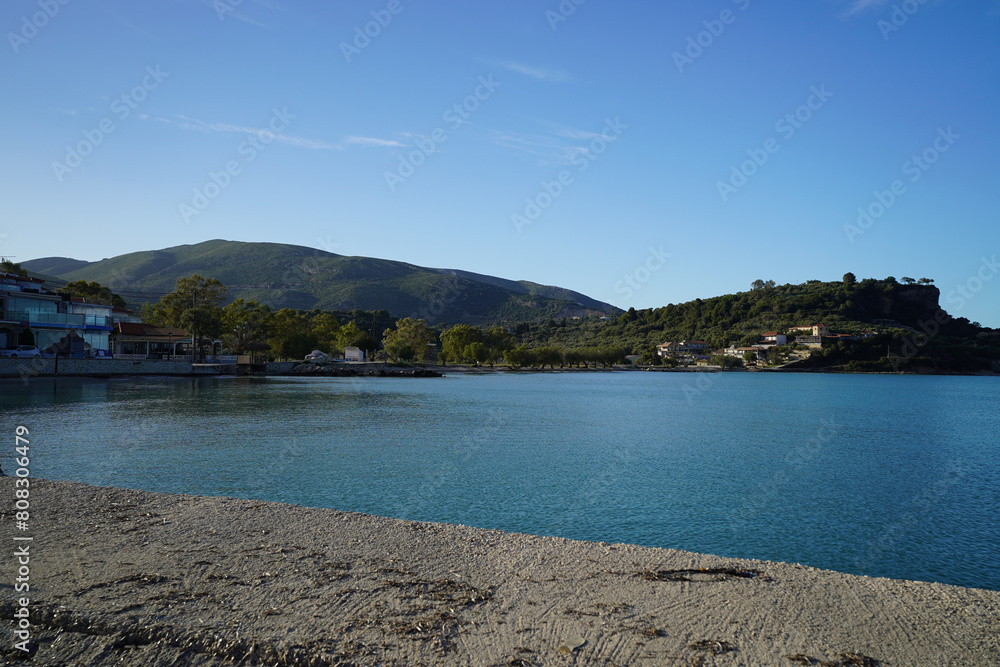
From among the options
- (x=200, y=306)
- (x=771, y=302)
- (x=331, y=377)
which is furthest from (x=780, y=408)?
(x=771, y=302)

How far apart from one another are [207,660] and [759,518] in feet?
37.3

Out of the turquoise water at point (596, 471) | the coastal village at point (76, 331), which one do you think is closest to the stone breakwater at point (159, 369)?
the coastal village at point (76, 331)

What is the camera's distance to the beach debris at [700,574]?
7.19 m

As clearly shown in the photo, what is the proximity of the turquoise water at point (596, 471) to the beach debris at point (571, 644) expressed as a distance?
5.86 meters

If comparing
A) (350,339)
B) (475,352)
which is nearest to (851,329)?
(475,352)

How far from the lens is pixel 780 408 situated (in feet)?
157

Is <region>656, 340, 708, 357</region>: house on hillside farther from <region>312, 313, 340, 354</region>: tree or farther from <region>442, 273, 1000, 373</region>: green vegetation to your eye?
<region>312, 313, 340, 354</region>: tree

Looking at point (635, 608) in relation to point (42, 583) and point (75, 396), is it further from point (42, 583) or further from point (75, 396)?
point (75, 396)

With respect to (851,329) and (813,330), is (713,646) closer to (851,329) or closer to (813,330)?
(851,329)

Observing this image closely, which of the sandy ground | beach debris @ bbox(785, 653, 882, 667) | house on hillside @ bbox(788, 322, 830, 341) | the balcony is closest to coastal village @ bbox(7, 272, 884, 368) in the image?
the balcony

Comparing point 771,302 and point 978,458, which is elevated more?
point 771,302

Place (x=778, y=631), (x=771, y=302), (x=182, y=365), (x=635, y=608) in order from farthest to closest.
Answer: (x=771, y=302), (x=182, y=365), (x=635, y=608), (x=778, y=631)

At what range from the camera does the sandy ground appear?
521 cm

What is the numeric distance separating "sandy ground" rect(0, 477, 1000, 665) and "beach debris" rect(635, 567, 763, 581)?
3 cm
